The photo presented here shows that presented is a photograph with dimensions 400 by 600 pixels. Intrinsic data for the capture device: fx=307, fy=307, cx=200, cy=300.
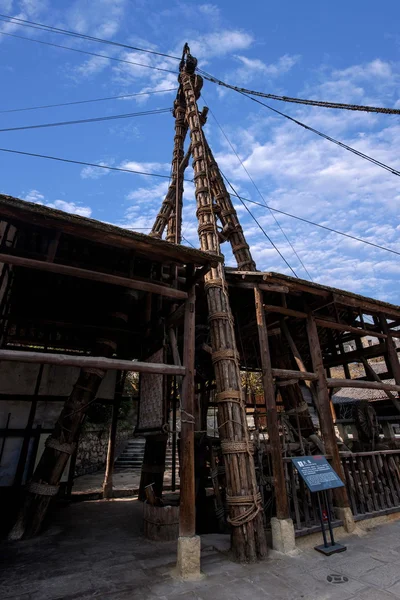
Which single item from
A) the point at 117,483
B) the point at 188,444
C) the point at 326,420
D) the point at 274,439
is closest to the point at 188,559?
the point at 188,444

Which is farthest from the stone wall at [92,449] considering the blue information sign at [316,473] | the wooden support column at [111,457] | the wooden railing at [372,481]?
the blue information sign at [316,473]

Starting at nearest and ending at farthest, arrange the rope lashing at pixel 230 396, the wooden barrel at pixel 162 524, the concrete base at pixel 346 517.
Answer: the rope lashing at pixel 230 396 → the wooden barrel at pixel 162 524 → the concrete base at pixel 346 517

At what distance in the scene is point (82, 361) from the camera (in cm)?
454

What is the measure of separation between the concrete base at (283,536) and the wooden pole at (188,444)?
1518 millimetres

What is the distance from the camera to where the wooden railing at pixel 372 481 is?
658 cm

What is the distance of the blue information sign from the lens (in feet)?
16.8

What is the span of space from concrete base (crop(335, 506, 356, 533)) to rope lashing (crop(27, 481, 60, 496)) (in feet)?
18.8

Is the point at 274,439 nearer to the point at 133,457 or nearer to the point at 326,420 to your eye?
the point at 326,420

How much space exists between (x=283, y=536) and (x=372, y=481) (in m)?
3.24

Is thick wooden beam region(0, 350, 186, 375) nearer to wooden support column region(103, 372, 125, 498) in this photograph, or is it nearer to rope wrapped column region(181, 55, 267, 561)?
rope wrapped column region(181, 55, 267, 561)

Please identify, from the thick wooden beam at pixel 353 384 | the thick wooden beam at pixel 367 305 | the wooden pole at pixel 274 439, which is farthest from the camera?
the thick wooden beam at pixel 367 305

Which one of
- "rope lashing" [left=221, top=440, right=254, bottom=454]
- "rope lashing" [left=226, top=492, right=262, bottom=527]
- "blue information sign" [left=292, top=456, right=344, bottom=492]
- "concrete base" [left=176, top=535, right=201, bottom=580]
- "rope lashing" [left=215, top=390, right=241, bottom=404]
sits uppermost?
"rope lashing" [left=215, top=390, right=241, bottom=404]

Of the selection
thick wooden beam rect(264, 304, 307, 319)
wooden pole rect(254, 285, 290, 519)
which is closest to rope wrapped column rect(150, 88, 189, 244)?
thick wooden beam rect(264, 304, 307, 319)

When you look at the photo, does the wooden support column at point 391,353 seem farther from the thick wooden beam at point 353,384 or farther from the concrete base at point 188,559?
the concrete base at point 188,559
